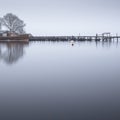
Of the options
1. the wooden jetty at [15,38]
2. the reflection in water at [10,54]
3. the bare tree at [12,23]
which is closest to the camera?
the reflection in water at [10,54]

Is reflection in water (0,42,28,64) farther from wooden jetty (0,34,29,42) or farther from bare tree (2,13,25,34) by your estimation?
bare tree (2,13,25,34)

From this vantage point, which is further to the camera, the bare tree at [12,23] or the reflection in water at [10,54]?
the bare tree at [12,23]

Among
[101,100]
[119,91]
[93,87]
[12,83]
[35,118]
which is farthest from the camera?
[12,83]

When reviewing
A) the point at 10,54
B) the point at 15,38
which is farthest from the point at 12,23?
the point at 10,54

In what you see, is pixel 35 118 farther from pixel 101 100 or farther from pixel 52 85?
pixel 52 85

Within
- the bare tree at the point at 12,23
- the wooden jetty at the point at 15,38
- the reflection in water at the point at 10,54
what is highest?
the bare tree at the point at 12,23

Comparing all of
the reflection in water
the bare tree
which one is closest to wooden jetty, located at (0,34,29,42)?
the bare tree

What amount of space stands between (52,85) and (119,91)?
100 inches

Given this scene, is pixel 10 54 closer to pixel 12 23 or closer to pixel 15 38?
pixel 15 38

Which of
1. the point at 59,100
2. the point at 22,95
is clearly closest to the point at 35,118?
the point at 59,100

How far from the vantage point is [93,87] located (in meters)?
8.46

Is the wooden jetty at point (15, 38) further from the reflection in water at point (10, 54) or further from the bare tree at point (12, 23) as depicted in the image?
the reflection in water at point (10, 54)

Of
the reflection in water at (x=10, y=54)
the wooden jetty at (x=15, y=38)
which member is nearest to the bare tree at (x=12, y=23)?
the wooden jetty at (x=15, y=38)

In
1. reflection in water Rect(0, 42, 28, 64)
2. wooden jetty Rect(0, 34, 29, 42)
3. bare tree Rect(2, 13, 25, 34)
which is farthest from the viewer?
bare tree Rect(2, 13, 25, 34)
